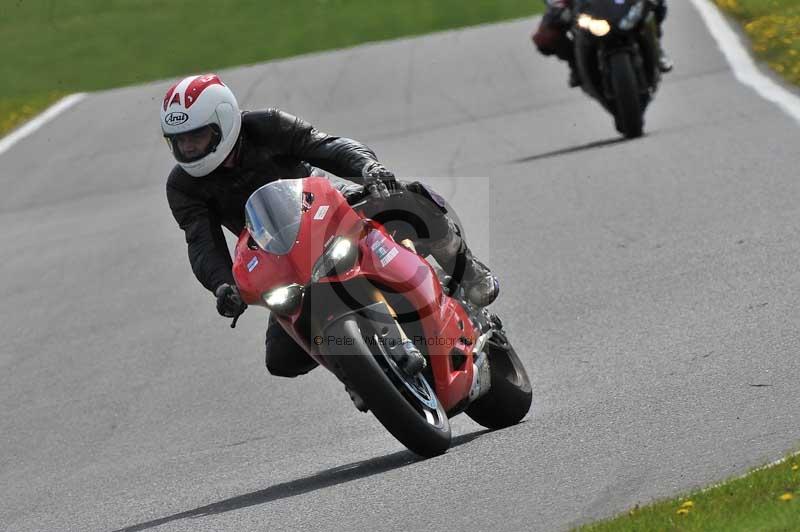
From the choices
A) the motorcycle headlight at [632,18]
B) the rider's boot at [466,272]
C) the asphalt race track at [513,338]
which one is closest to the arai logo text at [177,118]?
the rider's boot at [466,272]

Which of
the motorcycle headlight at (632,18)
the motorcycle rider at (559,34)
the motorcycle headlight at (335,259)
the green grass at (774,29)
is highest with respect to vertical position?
the motorcycle headlight at (335,259)

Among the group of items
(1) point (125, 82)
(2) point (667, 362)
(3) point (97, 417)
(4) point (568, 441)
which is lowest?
(1) point (125, 82)

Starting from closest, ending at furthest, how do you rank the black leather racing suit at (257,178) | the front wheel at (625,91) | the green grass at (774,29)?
the black leather racing suit at (257,178) → the front wheel at (625,91) → the green grass at (774,29)

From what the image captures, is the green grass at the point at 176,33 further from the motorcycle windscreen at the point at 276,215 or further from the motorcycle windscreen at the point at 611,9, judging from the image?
the motorcycle windscreen at the point at 276,215

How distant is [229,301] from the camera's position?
6629 millimetres

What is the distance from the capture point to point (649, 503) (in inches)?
205

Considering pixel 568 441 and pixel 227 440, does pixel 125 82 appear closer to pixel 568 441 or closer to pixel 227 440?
pixel 227 440

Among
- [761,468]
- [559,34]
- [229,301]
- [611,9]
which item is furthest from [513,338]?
[559,34]

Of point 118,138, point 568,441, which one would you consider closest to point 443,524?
A: point 568,441

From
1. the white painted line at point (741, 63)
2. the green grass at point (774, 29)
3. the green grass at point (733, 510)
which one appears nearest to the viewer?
the green grass at point (733, 510)

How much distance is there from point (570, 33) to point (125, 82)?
10.5 m

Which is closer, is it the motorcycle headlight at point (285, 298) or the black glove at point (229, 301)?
the motorcycle headlight at point (285, 298)

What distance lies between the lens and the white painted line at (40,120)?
71.2ft

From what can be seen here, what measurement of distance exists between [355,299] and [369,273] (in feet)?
0.52
